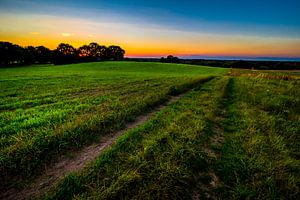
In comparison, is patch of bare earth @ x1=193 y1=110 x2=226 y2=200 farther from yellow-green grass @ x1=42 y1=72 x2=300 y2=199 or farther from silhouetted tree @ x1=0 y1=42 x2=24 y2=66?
silhouetted tree @ x1=0 y1=42 x2=24 y2=66

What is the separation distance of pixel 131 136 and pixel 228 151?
10.2 feet

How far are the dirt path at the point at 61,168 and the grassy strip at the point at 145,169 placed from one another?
1.11 ft

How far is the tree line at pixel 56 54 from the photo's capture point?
241 feet

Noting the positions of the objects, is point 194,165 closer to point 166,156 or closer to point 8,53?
point 166,156

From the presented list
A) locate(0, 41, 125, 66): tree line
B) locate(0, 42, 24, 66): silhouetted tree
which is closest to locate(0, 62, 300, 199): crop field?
locate(0, 42, 24, 66): silhouetted tree

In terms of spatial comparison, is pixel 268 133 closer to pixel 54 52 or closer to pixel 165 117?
pixel 165 117

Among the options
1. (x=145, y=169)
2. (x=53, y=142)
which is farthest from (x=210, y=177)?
(x=53, y=142)

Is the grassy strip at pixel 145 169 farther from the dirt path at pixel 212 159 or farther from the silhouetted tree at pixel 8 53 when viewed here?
the silhouetted tree at pixel 8 53

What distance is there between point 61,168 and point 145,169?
83.3 inches

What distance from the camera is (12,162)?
472cm

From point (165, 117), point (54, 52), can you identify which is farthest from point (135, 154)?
point (54, 52)

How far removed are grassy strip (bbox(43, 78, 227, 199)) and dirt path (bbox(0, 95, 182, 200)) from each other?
339mm

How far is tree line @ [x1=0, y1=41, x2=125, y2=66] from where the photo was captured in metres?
73.3

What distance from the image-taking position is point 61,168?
472 cm
